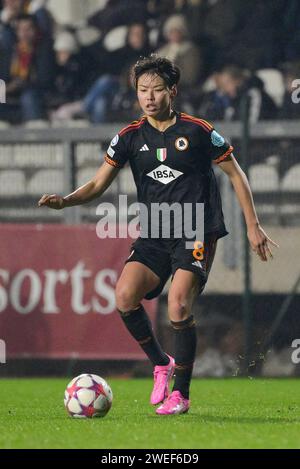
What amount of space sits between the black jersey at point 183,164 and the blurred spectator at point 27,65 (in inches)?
249

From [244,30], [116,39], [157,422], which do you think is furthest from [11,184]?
[157,422]

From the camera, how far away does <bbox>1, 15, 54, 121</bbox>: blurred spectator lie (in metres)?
13.1

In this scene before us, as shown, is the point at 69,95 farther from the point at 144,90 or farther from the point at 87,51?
the point at 144,90

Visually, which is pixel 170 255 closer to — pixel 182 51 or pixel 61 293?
pixel 61 293

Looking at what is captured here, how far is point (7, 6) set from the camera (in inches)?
547

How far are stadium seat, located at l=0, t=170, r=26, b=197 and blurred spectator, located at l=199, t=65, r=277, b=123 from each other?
78.7 inches

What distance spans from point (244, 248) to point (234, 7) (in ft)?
11.3

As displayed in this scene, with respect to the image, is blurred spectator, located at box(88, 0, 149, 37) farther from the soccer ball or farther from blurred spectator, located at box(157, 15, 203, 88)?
the soccer ball

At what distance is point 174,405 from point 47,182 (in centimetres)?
496

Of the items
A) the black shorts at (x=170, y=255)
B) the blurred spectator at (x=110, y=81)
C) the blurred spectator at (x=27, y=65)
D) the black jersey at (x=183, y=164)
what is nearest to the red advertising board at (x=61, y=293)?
the blurred spectator at (x=110, y=81)

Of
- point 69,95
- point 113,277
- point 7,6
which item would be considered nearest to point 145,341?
point 113,277

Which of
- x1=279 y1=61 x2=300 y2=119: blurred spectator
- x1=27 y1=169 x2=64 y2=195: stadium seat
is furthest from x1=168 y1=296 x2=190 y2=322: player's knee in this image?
x1=279 y1=61 x2=300 y2=119: blurred spectator

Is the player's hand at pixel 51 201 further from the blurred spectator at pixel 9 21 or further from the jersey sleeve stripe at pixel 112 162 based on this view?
the blurred spectator at pixel 9 21

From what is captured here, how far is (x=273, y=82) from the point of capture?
12492mm
